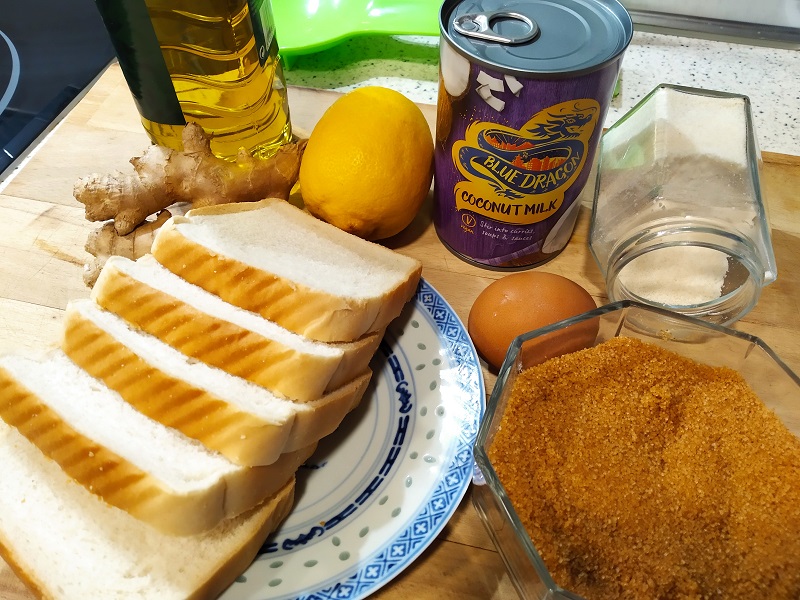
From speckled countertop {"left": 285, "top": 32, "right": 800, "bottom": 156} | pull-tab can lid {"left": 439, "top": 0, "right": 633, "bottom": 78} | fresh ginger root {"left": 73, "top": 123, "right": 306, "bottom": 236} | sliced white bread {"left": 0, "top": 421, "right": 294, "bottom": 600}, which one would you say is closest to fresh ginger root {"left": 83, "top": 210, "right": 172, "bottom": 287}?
fresh ginger root {"left": 73, "top": 123, "right": 306, "bottom": 236}

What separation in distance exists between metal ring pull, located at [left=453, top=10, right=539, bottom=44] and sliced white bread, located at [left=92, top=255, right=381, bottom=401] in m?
0.60

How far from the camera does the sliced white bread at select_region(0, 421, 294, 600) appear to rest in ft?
2.99


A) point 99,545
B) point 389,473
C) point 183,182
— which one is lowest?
point 389,473

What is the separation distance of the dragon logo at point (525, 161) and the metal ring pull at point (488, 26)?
143 mm

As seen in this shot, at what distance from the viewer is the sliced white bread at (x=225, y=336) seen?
39.7 inches

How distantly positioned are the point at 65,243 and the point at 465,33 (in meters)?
1.07

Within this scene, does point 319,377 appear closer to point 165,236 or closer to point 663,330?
point 165,236

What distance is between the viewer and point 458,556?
3.45 ft

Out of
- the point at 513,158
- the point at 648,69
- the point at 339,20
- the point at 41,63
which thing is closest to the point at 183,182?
the point at 513,158

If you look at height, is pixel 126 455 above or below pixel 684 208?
above

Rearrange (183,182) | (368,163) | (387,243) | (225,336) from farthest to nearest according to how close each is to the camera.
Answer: (387,243) → (183,182) → (368,163) → (225,336)

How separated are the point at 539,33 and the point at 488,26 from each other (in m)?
0.10

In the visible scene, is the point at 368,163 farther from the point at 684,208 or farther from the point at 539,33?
the point at 684,208

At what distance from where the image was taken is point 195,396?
97 cm
